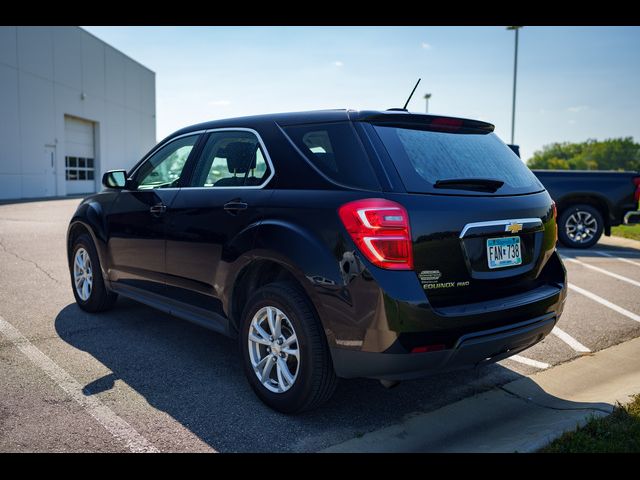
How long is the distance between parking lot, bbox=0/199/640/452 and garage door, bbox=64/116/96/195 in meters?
28.2

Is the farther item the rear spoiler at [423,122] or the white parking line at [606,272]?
the white parking line at [606,272]

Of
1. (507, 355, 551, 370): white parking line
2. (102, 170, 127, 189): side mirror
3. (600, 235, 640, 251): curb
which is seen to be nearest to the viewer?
(507, 355, 551, 370): white parking line

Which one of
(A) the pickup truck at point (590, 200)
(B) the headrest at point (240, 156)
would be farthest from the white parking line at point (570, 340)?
(A) the pickup truck at point (590, 200)

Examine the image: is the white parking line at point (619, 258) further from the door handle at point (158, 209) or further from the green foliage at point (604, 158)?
the green foliage at point (604, 158)

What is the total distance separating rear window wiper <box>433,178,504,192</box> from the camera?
3088 millimetres

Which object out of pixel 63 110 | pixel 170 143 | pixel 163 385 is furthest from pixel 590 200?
pixel 63 110

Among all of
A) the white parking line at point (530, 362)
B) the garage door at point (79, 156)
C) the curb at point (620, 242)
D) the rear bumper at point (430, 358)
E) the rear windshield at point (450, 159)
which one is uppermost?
the garage door at point (79, 156)

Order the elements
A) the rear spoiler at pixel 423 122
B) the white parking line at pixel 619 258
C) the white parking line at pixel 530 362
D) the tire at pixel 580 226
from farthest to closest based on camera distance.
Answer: the tire at pixel 580 226 < the white parking line at pixel 619 258 < the white parking line at pixel 530 362 < the rear spoiler at pixel 423 122

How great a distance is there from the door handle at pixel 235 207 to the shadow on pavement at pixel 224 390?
1.19 metres

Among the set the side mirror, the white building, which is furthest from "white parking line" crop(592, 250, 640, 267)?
the white building

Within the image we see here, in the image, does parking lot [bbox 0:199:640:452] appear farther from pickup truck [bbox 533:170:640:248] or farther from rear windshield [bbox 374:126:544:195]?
pickup truck [bbox 533:170:640:248]

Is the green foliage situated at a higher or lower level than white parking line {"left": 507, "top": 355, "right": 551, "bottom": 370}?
higher

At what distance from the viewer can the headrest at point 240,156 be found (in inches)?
150

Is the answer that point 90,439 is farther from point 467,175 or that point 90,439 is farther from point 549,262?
point 549,262
